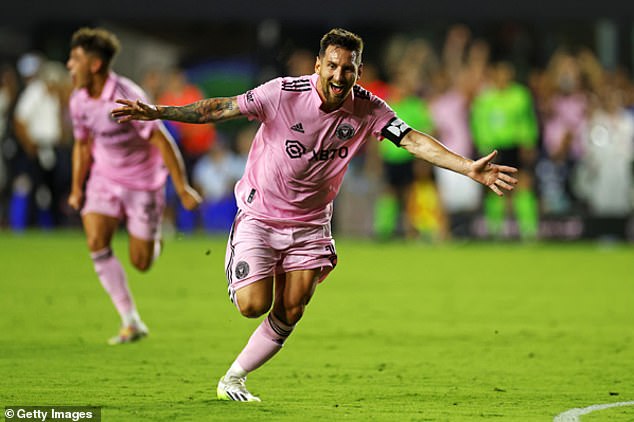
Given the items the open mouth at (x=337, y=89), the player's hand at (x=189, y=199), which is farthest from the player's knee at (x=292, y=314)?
the player's hand at (x=189, y=199)

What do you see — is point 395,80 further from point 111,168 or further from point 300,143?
point 300,143

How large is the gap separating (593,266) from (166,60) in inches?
373

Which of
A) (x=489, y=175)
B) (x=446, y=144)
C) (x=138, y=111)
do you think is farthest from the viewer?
(x=446, y=144)

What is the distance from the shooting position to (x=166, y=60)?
23.4m

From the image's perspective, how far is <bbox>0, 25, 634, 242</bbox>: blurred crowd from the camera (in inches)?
806

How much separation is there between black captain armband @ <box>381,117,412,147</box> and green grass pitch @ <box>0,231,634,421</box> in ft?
4.86

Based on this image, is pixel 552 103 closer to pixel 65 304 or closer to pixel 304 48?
pixel 304 48

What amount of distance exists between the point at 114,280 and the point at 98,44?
1.82m

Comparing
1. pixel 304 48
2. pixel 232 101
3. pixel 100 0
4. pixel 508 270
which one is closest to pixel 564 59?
pixel 304 48

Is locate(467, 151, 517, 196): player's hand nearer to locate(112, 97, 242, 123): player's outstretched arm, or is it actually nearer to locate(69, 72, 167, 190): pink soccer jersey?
locate(112, 97, 242, 123): player's outstretched arm

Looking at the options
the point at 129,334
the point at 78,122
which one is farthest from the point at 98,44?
the point at 129,334

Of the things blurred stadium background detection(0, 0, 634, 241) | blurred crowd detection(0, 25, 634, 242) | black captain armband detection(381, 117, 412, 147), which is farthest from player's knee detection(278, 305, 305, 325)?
blurred stadium background detection(0, 0, 634, 241)

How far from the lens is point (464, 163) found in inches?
279

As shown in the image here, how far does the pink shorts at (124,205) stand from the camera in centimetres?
1003
